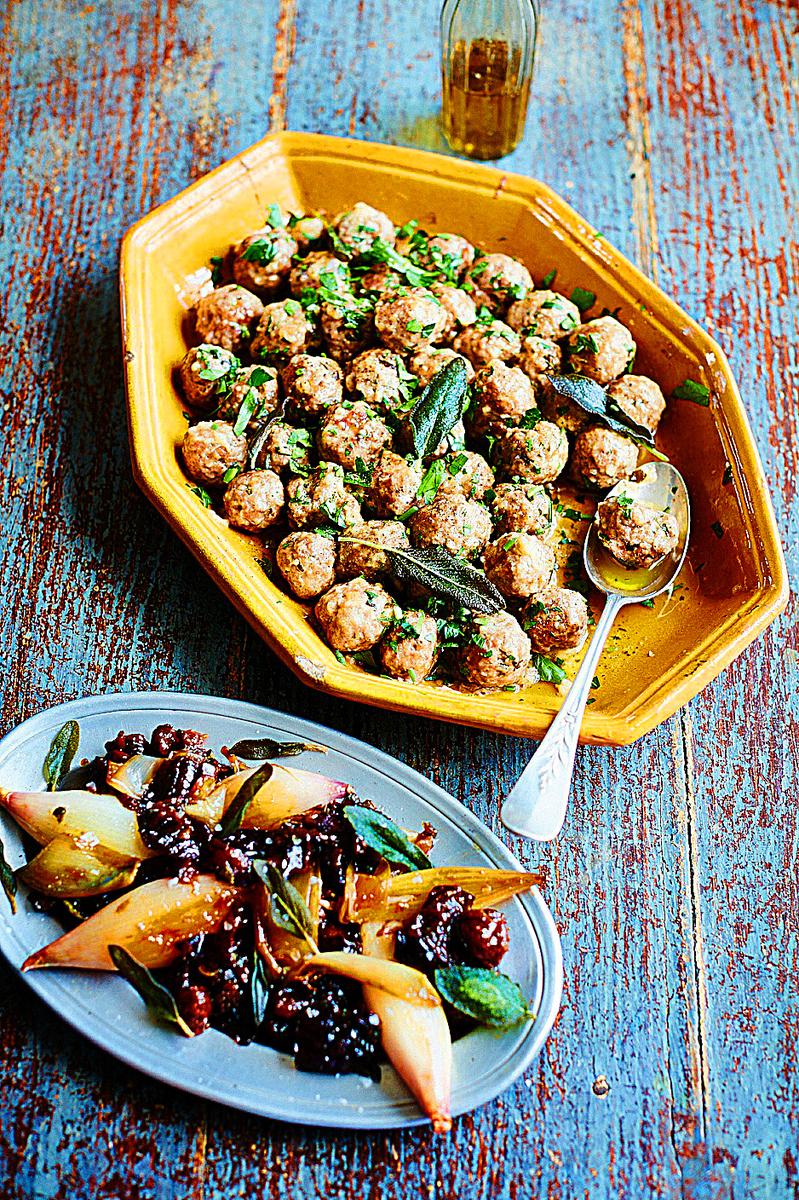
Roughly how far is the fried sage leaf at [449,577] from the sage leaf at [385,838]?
1.24 ft

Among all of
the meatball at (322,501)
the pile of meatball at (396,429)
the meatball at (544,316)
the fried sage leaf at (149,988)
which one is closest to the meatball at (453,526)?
the pile of meatball at (396,429)

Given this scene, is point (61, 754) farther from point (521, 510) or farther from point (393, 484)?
point (521, 510)

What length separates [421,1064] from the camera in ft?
4.83

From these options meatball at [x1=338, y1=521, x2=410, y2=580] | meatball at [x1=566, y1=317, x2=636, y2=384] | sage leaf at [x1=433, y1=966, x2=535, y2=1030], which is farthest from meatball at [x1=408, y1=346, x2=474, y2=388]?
sage leaf at [x1=433, y1=966, x2=535, y2=1030]

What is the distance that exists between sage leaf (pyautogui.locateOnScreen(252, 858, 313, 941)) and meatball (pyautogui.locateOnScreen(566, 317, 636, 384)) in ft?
3.60

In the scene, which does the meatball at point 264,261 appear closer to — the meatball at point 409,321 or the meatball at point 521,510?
the meatball at point 409,321

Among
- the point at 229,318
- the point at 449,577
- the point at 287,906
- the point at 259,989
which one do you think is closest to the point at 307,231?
the point at 229,318

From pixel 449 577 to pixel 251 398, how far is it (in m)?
0.52

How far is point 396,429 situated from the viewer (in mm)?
1937

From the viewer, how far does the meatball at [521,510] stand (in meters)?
1.87

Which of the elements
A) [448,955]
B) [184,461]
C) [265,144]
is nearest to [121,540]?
[184,461]

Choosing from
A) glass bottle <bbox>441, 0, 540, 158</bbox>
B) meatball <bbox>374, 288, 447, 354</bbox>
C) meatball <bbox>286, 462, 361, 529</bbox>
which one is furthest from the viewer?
glass bottle <bbox>441, 0, 540, 158</bbox>

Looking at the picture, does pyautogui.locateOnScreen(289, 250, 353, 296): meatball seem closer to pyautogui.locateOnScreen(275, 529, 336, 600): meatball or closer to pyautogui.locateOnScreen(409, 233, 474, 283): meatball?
pyautogui.locateOnScreen(409, 233, 474, 283): meatball

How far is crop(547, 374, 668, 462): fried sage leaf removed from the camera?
1.93 m
